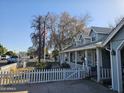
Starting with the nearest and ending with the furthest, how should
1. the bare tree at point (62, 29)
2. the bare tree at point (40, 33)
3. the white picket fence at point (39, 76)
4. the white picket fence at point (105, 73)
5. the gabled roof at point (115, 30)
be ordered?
the gabled roof at point (115, 30) < the white picket fence at point (39, 76) < the white picket fence at point (105, 73) < the bare tree at point (40, 33) < the bare tree at point (62, 29)

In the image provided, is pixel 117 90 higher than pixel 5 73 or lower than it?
lower

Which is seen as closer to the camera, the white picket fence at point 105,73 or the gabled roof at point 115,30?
the gabled roof at point 115,30

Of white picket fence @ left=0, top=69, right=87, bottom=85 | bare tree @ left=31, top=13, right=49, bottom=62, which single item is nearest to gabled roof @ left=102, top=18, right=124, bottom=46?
white picket fence @ left=0, top=69, right=87, bottom=85

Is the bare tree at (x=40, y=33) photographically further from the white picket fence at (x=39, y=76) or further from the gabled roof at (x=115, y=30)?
the gabled roof at (x=115, y=30)

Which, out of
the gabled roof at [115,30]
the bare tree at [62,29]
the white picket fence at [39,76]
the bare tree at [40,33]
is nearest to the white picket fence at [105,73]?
the white picket fence at [39,76]

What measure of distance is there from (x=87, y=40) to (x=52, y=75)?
12.4 meters

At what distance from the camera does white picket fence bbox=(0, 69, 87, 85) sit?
11.0m

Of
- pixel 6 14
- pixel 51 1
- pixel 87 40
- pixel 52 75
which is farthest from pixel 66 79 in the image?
pixel 87 40

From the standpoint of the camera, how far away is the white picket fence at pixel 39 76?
1098 centimetres

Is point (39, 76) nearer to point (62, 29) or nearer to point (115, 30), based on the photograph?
point (115, 30)

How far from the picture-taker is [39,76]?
38.5 ft

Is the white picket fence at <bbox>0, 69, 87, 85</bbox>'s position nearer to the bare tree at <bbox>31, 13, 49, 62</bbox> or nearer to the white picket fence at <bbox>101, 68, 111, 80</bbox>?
the white picket fence at <bbox>101, 68, 111, 80</bbox>

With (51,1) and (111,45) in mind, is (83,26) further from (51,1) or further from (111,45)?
(111,45)

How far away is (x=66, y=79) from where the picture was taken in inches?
493
